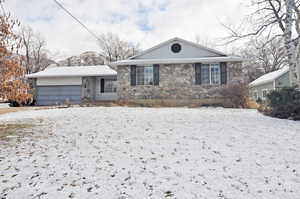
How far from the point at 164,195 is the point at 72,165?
162cm

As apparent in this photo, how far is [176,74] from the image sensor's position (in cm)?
1405

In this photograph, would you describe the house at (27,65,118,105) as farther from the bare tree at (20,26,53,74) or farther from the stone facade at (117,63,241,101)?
the bare tree at (20,26,53,74)

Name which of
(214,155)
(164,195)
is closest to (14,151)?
(164,195)

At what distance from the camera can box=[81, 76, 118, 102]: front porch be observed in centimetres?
1809

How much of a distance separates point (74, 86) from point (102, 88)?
2448 millimetres

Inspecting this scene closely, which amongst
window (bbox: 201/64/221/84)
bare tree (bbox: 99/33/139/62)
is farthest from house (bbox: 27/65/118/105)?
bare tree (bbox: 99/33/139/62)

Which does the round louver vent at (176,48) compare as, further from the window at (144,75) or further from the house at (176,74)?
the window at (144,75)

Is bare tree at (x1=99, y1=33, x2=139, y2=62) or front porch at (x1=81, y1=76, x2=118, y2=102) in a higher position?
bare tree at (x1=99, y1=33, x2=139, y2=62)

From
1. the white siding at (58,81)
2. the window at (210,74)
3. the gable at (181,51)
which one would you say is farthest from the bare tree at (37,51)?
the window at (210,74)

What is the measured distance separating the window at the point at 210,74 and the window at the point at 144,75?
3651mm

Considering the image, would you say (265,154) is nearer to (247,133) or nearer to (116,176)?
(247,133)

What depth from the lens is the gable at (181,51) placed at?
47.6ft

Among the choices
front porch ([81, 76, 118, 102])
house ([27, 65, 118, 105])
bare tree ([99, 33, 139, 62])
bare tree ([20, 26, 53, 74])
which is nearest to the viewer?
house ([27, 65, 118, 105])

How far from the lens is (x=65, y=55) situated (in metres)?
38.9
